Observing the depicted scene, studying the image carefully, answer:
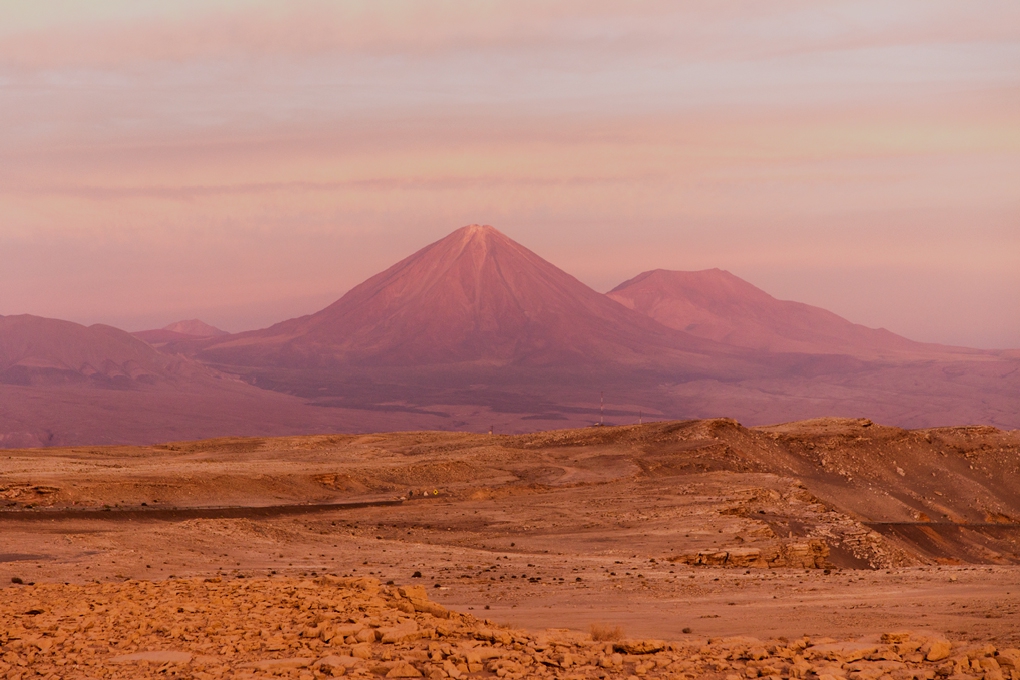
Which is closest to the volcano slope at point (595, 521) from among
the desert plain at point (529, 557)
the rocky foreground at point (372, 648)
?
the desert plain at point (529, 557)

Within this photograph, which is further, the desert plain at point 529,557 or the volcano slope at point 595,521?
the volcano slope at point 595,521

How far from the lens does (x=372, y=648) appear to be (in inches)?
435

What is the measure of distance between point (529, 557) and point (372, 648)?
13671mm

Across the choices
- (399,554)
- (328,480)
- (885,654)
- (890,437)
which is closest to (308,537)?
(399,554)

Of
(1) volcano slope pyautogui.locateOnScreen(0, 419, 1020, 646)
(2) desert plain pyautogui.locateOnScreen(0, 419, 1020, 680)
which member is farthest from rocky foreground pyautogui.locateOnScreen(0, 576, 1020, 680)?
(1) volcano slope pyautogui.locateOnScreen(0, 419, 1020, 646)

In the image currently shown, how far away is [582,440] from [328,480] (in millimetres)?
16174

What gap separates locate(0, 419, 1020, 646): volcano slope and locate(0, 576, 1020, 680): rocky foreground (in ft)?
4.09

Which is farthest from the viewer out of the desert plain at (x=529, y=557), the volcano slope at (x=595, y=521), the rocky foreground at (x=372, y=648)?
the volcano slope at (x=595, y=521)

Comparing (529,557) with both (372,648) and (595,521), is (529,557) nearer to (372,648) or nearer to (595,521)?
(595,521)

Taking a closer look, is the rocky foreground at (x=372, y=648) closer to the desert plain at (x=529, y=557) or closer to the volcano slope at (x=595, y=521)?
the desert plain at (x=529, y=557)

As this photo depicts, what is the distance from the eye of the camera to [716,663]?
1095 centimetres

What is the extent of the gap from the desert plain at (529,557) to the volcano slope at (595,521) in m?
0.12

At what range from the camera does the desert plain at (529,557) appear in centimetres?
1121

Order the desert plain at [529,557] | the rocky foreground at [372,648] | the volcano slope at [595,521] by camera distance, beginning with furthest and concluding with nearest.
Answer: the volcano slope at [595,521] < the desert plain at [529,557] < the rocky foreground at [372,648]
